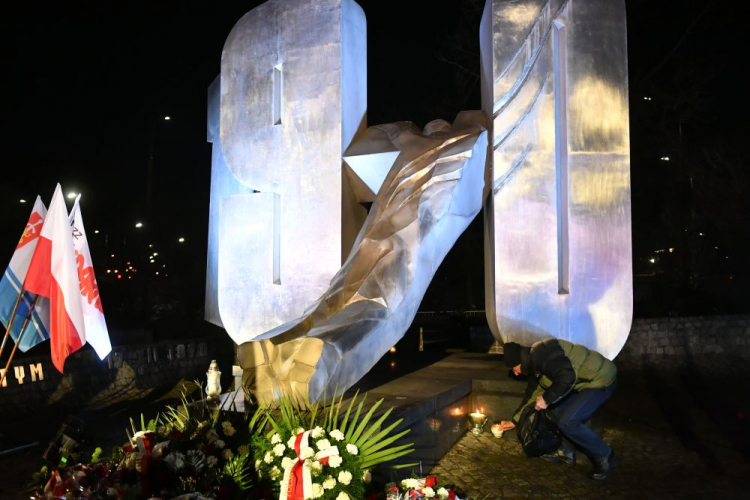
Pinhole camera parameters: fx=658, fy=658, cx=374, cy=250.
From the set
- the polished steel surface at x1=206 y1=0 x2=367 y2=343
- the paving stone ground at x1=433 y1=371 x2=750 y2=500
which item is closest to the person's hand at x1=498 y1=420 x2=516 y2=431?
the paving stone ground at x1=433 y1=371 x2=750 y2=500

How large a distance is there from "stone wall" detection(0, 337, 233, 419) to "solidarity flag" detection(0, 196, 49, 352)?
13.3ft

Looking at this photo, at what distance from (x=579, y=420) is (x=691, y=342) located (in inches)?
412

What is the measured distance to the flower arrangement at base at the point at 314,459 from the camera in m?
4.05

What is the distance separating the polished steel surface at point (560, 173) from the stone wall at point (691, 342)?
830 cm

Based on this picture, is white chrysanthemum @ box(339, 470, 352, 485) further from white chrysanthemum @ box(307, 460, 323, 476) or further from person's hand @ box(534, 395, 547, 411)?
person's hand @ box(534, 395, 547, 411)

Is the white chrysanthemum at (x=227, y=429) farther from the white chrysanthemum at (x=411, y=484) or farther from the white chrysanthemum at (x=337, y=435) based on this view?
the white chrysanthemum at (x=411, y=484)

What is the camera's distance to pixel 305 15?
7.84 m

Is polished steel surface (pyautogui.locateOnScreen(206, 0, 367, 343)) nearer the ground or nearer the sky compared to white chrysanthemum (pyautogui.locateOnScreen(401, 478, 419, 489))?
nearer the sky

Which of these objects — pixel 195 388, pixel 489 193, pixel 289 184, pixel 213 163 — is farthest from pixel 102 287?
pixel 489 193

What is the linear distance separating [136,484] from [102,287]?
61.4 feet

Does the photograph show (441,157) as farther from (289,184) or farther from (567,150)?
(289,184)

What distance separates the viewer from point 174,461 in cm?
407

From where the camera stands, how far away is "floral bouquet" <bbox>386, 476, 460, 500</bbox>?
4027mm

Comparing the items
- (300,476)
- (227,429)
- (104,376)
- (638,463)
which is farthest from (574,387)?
(104,376)
